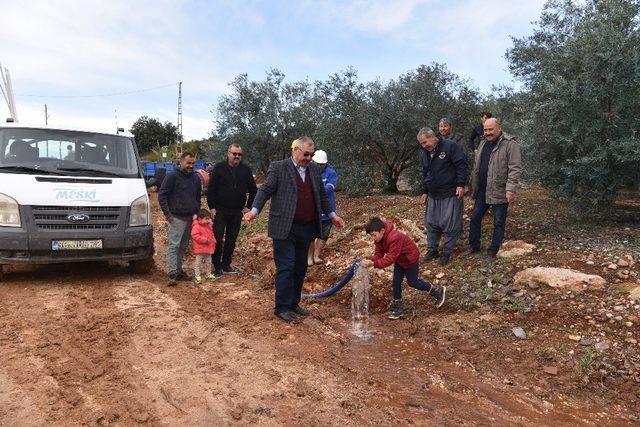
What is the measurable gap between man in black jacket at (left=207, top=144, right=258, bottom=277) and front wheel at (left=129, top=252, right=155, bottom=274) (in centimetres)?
101

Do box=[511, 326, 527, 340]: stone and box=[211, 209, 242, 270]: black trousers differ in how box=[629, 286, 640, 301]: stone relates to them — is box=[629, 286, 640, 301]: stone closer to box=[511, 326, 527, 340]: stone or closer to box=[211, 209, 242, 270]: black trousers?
box=[511, 326, 527, 340]: stone

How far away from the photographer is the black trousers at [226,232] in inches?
279

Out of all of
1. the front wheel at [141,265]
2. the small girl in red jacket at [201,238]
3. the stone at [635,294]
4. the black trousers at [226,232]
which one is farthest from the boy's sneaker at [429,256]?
the front wheel at [141,265]

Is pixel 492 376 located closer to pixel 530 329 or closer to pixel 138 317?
pixel 530 329

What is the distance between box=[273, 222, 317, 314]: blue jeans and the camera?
5.21 meters

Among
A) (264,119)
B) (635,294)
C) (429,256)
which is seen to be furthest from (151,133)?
(635,294)

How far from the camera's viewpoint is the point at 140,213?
6758 millimetres

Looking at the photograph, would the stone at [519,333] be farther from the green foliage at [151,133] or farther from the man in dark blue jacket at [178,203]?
the green foliage at [151,133]

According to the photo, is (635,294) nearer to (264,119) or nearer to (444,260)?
(444,260)

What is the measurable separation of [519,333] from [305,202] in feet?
8.40

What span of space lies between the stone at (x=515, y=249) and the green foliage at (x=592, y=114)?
1275 millimetres

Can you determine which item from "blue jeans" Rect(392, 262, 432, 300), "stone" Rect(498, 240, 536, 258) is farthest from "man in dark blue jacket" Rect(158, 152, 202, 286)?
"stone" Rect(498, 240, 536, 258)

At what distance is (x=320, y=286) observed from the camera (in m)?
6.75

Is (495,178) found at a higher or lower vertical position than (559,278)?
higher
